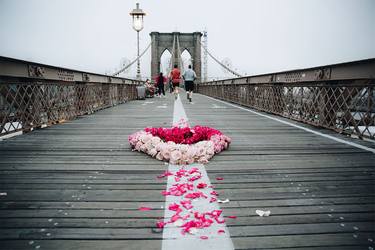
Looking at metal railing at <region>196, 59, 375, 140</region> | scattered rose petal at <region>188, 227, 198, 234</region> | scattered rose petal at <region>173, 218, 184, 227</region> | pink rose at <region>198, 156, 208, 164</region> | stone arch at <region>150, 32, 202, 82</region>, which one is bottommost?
scattered rose petal at <region>188, 227, 198, 234</region>

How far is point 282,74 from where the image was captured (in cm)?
826

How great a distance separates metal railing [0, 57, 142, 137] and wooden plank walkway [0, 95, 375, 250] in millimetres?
1205

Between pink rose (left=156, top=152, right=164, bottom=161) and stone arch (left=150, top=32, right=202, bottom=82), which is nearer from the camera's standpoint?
pink rose (left=156, top=152, right=164, bottom=161)

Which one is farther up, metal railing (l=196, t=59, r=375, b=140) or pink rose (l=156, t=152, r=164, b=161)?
metal railing (l=196, t=59, r=375, b=140)

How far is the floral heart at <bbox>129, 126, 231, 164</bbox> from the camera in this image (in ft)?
11.4

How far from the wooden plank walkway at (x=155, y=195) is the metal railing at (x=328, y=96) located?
116 centimetres

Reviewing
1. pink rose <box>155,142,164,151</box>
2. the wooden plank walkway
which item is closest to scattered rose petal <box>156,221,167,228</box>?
the wooden plank walkway

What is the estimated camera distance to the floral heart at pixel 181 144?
348 cm

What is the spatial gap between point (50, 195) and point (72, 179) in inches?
16.3

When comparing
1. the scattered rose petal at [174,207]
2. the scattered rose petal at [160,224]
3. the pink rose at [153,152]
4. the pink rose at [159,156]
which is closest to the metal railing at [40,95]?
the pink rose at [153,152]

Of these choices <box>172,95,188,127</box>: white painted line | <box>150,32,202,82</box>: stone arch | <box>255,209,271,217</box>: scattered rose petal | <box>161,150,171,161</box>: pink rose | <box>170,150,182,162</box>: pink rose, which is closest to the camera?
<box>255,209,271,217</box>: scattered rose petal

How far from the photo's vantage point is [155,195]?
2.54m

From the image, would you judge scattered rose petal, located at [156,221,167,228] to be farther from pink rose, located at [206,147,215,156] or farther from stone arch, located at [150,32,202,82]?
stone arch, located at [150,32,202,82]

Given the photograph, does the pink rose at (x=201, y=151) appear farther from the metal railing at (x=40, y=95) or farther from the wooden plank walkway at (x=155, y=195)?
the metal railing at (x=40, y=95)
